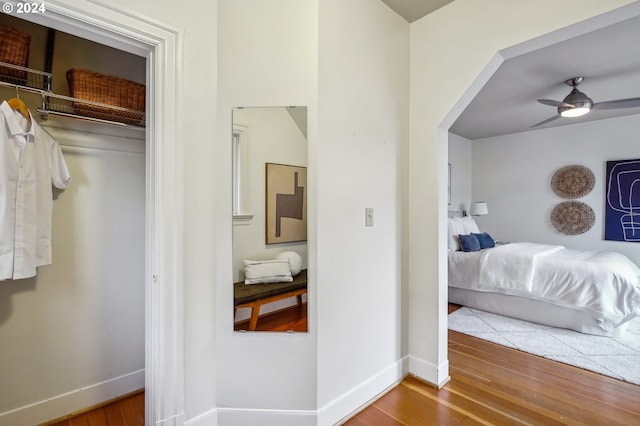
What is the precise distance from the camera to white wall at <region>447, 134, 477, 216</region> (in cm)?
548

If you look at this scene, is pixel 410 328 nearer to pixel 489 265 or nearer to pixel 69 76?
pixel 489 265

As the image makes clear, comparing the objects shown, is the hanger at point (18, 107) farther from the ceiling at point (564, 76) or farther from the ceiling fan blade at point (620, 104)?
the ceiling fan blade at point (620, 104)

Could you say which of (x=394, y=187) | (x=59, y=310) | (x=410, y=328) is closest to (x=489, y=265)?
(x=410, y=328)

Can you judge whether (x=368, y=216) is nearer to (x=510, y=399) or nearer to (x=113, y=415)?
(x=510, y=399)

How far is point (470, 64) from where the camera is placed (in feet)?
6.37

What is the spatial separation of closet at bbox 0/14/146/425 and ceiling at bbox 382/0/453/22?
1.82m

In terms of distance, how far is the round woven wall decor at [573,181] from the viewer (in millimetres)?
4713

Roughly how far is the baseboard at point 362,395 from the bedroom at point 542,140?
84.4 inches

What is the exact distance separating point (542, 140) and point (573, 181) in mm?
848

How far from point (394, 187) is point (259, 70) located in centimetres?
118

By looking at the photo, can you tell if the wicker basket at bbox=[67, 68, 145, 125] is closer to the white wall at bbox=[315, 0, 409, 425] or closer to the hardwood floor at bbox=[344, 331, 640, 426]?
the white wall at bbox=[315, 0, 409, 425]

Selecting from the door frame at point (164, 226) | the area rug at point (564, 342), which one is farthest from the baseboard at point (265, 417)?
the area rug at point (564, 342)

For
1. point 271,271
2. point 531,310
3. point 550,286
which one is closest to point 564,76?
point 550,286

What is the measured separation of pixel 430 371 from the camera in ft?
7.01
